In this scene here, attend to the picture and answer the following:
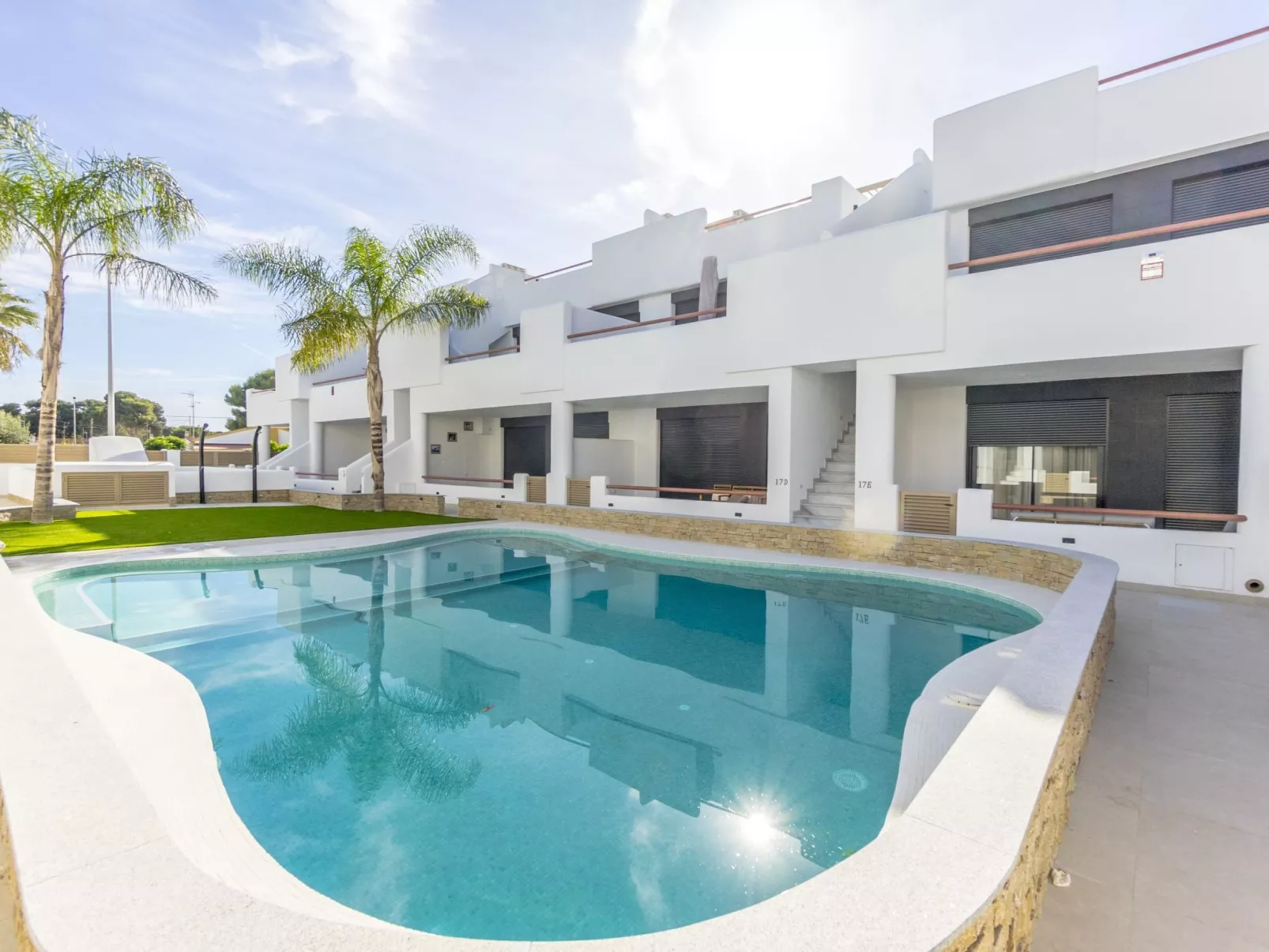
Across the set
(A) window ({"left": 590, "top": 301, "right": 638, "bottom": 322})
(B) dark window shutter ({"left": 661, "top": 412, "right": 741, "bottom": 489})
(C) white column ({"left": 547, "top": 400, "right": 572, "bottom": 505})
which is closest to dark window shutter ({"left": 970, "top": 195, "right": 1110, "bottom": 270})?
(B) dark window shutter ({"left": 661, "top": 412, "right": 741, "bottom": 489})

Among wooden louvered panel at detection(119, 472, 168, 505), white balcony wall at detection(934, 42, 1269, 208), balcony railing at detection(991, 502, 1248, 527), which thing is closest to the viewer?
balcony railing at detection(991, 502, 1248, 527)

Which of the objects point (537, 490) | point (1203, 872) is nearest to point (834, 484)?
point (537, 490)

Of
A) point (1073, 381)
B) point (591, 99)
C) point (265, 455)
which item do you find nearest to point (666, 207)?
point (591, 99)

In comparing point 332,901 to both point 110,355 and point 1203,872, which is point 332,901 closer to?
point 1203,872

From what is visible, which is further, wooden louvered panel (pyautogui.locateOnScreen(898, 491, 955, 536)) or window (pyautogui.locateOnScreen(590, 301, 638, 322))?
window (pyautogui.locateOnScreen(590, 301, 638, 322))

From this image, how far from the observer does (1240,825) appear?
3.17 metres

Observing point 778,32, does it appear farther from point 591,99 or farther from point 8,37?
point 8,37

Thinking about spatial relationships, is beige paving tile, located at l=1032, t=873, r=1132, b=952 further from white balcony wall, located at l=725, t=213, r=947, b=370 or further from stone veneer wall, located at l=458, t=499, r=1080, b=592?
white balcony wall, located at l=725, t=213, r=947, b=370

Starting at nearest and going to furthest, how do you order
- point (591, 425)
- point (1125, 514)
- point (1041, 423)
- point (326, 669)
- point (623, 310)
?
1. point (326, 669)
2. point (1125, 514)
3. point (1041, 423)
4. point (623, 310)
5. point (591, 425)

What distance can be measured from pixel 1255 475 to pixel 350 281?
64.0ft

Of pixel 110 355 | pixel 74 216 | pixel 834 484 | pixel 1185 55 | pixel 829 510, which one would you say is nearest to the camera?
pixel 1185 55

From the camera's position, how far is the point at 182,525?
1399cm

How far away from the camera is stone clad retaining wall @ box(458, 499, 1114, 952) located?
6.36ft

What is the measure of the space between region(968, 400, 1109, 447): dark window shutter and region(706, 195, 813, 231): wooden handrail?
6770 mm
